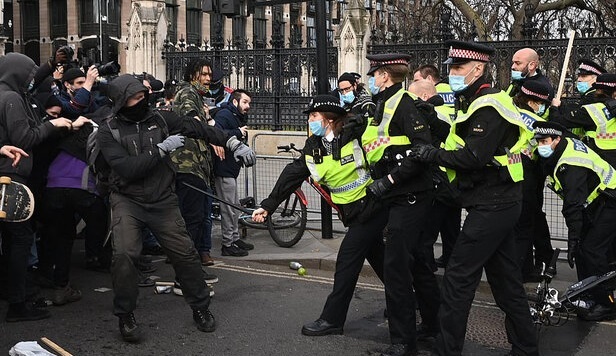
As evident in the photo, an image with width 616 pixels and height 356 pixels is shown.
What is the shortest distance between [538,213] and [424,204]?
2.40 meters

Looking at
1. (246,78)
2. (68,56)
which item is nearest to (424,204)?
(68,56)

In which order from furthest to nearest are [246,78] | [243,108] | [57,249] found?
[246,78]
[243,108]
[57,249]

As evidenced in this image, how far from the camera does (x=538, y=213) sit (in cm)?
746

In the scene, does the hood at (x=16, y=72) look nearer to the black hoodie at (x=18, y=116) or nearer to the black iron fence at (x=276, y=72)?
the black hoodie at (x=18, y=116)

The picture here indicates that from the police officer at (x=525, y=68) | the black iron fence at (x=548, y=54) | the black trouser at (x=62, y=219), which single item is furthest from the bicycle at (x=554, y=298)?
the black iron fence at (x=548, y=54)

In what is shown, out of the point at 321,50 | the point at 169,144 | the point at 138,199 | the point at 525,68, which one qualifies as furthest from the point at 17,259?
the point at 525,68

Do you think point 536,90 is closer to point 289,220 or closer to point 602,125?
point 602,125

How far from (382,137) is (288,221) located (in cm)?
403

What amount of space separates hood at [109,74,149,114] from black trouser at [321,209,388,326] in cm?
191

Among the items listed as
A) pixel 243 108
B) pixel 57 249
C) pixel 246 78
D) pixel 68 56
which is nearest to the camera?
pixel 57 249

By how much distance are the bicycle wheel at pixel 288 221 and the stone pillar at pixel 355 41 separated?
8.84 m

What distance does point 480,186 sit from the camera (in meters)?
5.12

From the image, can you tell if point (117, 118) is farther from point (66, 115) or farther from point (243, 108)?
point (243, 108)

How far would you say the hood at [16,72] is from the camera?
6.22 meters
